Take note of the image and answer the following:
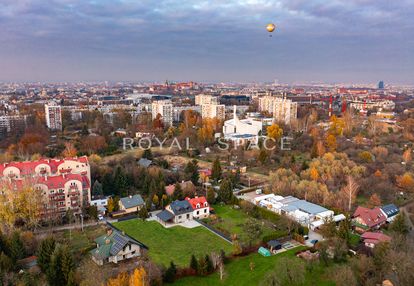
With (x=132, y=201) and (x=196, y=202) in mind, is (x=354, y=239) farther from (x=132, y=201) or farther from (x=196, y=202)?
(x=132, y=201)

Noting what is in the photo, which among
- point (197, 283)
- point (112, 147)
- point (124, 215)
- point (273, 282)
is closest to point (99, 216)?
point (124, 215)

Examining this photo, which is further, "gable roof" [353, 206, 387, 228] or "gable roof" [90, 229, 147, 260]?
"gable roof" [353, 206, 387, 228]

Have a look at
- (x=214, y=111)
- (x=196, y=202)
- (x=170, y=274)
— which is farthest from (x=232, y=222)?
(x=214, y=111)

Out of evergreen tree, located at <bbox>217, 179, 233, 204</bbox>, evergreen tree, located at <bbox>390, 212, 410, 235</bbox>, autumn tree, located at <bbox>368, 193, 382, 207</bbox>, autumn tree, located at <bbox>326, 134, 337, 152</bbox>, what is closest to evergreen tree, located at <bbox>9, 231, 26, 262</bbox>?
evergreen tree, located at <bbox>217, 179, 233, 204</bbox>

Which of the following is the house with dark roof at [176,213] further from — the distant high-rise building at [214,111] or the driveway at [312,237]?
the distant high-rise building at [214,111]

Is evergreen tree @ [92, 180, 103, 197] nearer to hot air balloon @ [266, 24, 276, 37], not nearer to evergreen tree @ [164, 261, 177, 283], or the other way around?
evergreen tree @ [164, 261, 177, 283]

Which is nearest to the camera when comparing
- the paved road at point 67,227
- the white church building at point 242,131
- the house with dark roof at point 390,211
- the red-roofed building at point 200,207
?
the paved road at point 67,227

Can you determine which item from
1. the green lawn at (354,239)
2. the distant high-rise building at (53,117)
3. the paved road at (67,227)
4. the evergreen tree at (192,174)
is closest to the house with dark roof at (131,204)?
the paved road at (67,227)
